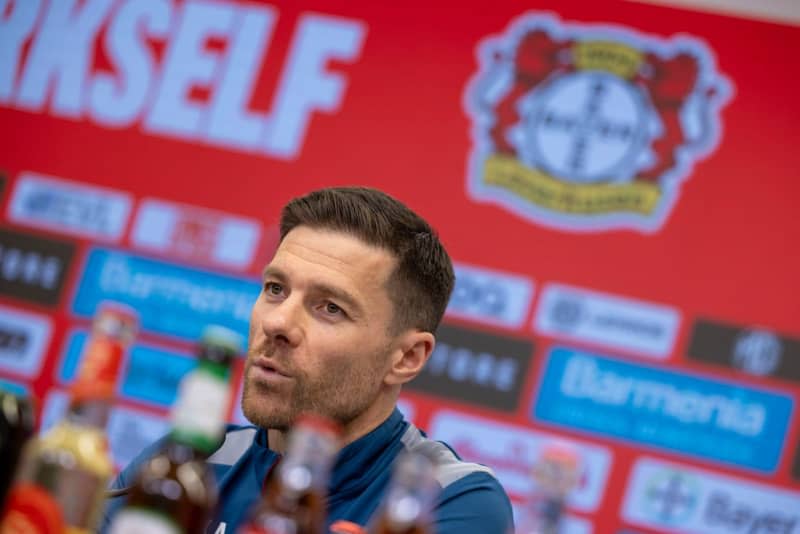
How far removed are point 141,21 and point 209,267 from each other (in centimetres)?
83

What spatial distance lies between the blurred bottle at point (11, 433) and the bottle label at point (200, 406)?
107 mm

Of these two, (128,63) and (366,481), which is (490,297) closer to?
(128,63)

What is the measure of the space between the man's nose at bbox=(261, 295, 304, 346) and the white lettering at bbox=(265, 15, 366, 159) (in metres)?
2.00

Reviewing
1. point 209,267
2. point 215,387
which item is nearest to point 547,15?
point 209,267

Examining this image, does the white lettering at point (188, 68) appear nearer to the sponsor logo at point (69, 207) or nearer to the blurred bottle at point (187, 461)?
the sponsor logo at point (69, 207)

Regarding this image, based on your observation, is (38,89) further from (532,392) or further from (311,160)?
(532,392)

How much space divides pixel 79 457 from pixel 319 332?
0.74 m

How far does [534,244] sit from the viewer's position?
331 centimetres

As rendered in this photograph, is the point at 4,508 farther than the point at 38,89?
No

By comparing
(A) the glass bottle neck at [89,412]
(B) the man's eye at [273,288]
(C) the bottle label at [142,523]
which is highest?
(B) the man's eye at [273,288]

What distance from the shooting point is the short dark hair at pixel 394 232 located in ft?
5.44

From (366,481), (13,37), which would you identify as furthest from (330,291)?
(13,37)

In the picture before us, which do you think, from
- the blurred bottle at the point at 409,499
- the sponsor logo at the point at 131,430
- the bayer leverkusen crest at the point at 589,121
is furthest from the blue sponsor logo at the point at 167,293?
the blurred bottle at the point at 409,499

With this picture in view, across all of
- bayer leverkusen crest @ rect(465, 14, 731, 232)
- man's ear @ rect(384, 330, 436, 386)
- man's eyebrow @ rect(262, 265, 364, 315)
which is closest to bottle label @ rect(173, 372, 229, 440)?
man's eyebrow @ rect(262, 265, 364, 315)
